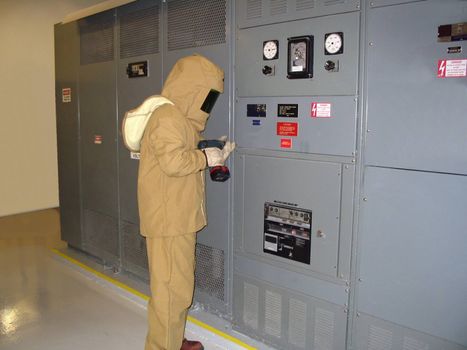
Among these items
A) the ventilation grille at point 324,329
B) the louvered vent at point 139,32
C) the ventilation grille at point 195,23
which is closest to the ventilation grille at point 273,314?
the ventilation grille at point 324,329

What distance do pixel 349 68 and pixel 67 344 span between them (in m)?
2.67

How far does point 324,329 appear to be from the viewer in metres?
2.50

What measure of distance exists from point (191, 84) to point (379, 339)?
1819 millimetres

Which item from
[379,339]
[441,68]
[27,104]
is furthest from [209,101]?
[27,104]

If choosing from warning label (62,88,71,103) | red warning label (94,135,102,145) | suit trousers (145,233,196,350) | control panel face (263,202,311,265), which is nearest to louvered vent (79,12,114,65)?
warning label (62,88,71,103)

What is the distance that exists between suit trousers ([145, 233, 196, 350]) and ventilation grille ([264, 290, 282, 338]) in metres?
0.57

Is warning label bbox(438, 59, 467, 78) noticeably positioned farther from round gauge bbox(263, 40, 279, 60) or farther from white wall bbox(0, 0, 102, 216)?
white wall bbox(0, 0, 102, 216)

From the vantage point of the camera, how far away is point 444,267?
201 cm

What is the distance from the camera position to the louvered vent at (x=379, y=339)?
2244 millimetres

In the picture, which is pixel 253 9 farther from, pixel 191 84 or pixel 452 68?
pixel 452 68

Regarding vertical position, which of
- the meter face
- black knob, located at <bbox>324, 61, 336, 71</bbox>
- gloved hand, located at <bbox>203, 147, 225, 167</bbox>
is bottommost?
gloved hand, located at <bbox>203, 147, 225, 167</bbox>

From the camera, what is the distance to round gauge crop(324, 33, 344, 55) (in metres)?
2.24

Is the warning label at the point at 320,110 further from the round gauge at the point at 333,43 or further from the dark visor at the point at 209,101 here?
the dark visor at the point at 209,101

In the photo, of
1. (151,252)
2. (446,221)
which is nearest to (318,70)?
(446,221)
